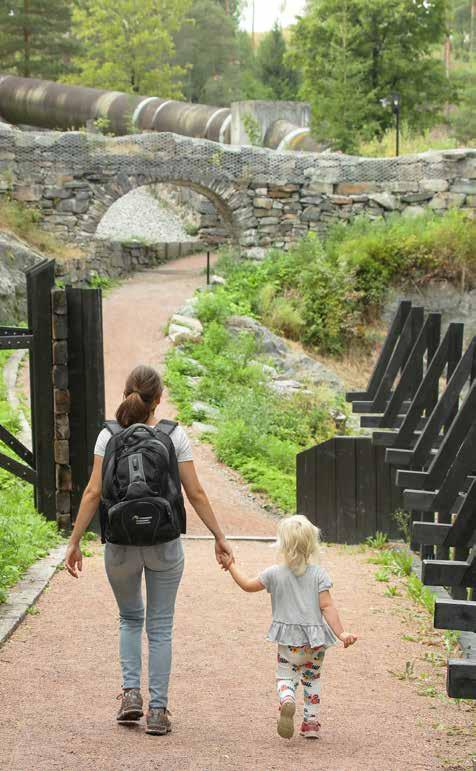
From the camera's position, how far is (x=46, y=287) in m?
7.63

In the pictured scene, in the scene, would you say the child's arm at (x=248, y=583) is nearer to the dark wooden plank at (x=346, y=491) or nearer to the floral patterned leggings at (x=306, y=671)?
the floral patterned leggings at (x=306, y=671)

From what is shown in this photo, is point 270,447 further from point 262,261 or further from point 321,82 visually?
point 321,82

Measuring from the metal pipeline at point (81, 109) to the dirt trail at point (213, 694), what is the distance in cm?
1923

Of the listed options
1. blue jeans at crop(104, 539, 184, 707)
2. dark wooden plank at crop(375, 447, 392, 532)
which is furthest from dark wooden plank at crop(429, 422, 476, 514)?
dark wooden plank at crop(375, 447, 392, 532)

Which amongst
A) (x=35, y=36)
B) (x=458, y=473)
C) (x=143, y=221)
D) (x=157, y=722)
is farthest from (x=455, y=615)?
(x=35, y=36)

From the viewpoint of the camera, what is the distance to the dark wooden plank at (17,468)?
23.0ft

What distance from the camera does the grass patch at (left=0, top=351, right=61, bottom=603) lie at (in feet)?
20.8

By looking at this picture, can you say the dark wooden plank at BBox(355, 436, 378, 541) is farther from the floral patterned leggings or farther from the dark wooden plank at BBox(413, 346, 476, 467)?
the floral patterned leggings

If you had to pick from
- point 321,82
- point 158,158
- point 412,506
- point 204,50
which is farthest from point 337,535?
point 204,50

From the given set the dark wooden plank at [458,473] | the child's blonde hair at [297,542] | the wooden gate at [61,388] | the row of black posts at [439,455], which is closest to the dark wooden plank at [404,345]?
the row of black posts at [439,455]

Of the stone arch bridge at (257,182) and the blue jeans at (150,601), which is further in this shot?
the stone arch bridge at (257,182)

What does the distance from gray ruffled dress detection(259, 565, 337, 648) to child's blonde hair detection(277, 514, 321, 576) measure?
0.03 metres

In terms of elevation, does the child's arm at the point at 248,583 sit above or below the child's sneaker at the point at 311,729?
above

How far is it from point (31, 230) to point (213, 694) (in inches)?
641
